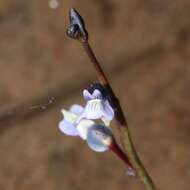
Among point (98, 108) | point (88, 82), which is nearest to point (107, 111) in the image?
point (98, 108)

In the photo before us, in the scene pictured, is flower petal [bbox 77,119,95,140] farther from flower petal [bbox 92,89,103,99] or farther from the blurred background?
the blurred background

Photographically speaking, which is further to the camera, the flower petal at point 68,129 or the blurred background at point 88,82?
the blurred background at point 88,82

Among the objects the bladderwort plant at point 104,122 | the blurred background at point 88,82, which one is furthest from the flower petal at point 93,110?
the blurred background at point 88,82

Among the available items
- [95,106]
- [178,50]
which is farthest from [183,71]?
[95,106]

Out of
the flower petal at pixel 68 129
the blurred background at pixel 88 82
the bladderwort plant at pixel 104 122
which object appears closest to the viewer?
the bladderwort plant at pixel 104 122

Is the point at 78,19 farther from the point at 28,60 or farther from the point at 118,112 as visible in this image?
the point at 28,60

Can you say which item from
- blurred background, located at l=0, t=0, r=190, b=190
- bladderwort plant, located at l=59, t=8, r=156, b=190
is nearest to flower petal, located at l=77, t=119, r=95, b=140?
bladderwort plant, located at l=59, t=8, r=156, b=190

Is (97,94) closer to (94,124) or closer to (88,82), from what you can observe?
(94,124)

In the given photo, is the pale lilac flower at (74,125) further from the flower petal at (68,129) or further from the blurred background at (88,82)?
the blurred background at (88,82)
